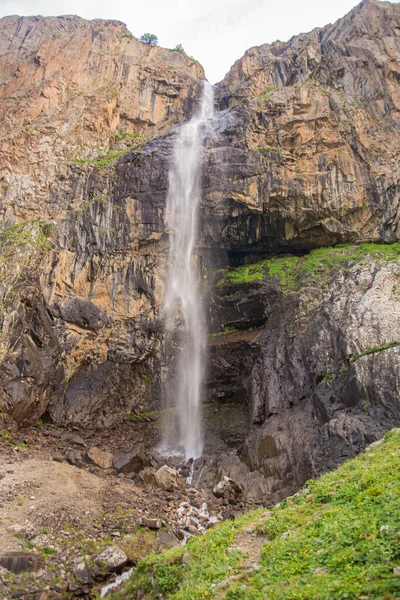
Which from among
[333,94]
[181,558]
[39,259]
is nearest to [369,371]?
[181,558]

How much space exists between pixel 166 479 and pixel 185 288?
13329 mm

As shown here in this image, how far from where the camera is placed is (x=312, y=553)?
6043 millimetres

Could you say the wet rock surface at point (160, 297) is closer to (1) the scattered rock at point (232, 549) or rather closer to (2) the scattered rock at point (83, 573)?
(2) the scattered rock at point (83, 573)

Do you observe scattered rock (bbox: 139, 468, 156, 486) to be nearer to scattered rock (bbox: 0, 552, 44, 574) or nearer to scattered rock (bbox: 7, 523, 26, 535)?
scattered rock (bbox: 7, 523, 26, 535)

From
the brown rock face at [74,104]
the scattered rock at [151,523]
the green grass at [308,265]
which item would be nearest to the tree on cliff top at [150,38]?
the brown rock face at [74,104]

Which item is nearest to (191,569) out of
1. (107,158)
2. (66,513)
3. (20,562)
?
Answer: (20,562)

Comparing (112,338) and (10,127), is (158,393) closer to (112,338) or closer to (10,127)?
(112,338)

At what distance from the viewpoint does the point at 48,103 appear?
32.8 metres

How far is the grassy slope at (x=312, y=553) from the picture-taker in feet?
16.0

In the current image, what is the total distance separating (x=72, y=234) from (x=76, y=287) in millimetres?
3745

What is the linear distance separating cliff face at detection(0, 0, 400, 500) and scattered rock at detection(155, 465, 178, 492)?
5.88ft

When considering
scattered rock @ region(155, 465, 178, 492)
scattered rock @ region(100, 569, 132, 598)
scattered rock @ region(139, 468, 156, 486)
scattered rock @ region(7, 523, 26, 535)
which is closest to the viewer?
scattered rock @ region(100, 569, 132, 598)

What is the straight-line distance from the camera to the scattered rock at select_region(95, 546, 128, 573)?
10991 millimetres

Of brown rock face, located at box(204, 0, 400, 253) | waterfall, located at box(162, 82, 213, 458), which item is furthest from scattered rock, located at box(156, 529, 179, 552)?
brown rock face, located at box(204, 0, 400, 253)
